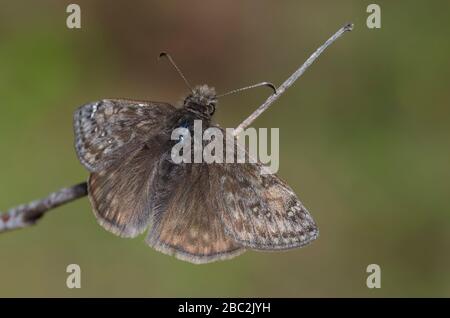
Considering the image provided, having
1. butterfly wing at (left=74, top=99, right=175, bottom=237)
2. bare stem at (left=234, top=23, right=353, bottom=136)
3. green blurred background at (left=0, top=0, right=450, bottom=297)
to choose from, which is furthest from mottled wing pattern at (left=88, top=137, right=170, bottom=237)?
green blurred background at (left=0, top=0, right=450, bottom=297)

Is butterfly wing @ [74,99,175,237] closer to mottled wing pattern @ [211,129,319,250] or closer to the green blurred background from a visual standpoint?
mottled wing pattern @ [211,129,319,250]

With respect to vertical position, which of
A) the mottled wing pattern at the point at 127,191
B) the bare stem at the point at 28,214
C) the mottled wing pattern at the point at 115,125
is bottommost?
the bare stem at the point at 28,214

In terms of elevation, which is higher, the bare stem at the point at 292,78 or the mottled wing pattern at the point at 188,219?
the bare stem at the point at 292,78

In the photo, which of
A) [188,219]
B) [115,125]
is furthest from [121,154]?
[188,219]

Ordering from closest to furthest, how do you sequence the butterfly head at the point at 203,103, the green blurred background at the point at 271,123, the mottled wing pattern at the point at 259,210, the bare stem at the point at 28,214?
1. the bare stem at the point at 28,214
2. the mottled wing pattern at the point at 259,210
3. the butterfly head at the point at 203,103
4. the green blurred background at the point at 271,123

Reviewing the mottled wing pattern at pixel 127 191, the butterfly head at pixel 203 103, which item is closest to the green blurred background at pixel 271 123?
the mottled wing pattern at pixel 127 191

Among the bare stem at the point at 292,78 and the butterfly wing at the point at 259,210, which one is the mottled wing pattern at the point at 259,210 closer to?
the butterfly wing at the point at 259,210
